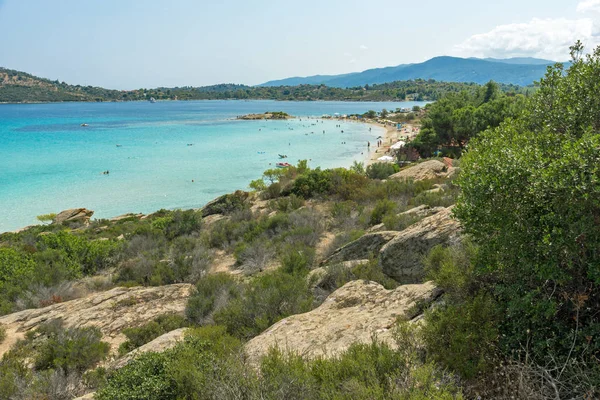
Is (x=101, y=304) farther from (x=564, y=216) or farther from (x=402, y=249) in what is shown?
(x=564, y=216)

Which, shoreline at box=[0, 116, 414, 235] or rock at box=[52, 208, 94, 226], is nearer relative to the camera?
rock at box=[52, 208, 94, 226]

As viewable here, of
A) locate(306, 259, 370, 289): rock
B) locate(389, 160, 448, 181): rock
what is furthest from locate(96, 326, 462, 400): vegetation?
locate(389, 160, 448, 181): rock

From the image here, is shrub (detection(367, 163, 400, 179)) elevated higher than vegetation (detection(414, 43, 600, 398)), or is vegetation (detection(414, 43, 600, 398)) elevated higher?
vegetation (detection(414, 43, 600, 398))

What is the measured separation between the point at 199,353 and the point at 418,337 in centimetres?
323

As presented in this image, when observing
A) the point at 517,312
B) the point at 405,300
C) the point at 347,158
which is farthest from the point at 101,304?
the point at 347,158

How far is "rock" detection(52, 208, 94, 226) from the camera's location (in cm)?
2605

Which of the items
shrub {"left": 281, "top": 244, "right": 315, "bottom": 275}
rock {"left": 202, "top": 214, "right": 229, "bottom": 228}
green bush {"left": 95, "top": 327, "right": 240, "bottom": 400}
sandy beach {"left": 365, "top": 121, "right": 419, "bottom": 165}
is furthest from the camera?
sandy beach {"left": 365, "top": 121, "right": 419, "bottom": 165}

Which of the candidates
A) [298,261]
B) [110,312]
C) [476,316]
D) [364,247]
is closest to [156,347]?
[110,312]

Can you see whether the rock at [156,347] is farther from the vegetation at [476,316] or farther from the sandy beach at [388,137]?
the sandy beach at [388,137]

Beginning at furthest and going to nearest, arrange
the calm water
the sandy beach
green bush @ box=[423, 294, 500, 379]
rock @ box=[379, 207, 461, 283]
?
the sandy beach < the calm water < rock @ box=[379, 207, 461, 283] < green bush @ box=[423, 294, 500, 379]

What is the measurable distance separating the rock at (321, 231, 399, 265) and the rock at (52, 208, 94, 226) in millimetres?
22744

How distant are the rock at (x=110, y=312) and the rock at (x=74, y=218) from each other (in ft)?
61.5

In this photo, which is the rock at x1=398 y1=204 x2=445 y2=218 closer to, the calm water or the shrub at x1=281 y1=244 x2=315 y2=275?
the shrub at x1=281 y1=244 x2=315 y2=275

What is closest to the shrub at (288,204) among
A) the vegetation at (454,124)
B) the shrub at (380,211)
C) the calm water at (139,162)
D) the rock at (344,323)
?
the shrub at (380,211)
